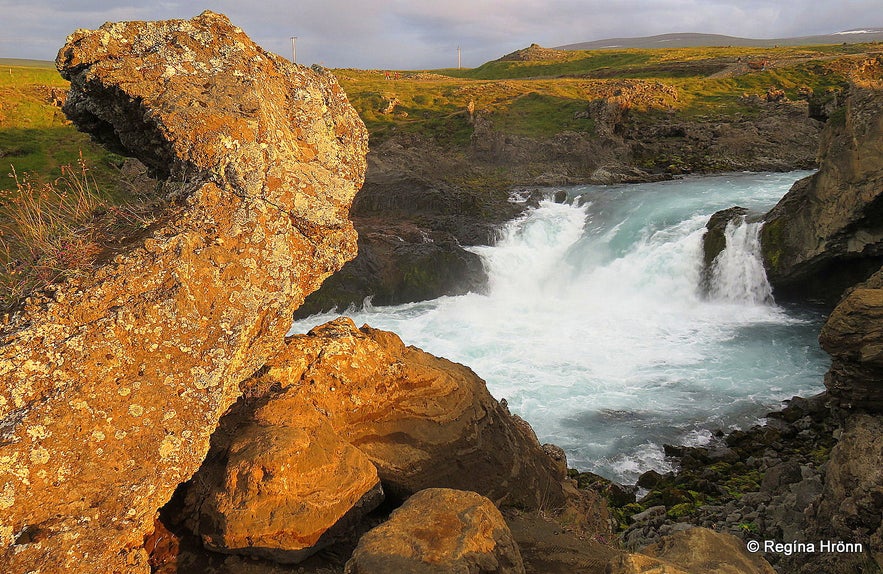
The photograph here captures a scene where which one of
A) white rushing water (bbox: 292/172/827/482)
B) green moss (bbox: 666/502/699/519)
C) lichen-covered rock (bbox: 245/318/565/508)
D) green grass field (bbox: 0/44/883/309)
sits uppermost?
green grass field (bbox: 0/44/883/309)

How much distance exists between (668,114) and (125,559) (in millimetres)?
59155

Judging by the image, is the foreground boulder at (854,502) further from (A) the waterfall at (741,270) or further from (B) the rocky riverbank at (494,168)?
(B) the rocky riverbank at (494,168)

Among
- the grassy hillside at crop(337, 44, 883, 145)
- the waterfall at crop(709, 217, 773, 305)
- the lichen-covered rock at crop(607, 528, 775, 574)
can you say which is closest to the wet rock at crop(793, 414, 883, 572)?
the lichen-covered rock at crop(607, 528, 775, 574)

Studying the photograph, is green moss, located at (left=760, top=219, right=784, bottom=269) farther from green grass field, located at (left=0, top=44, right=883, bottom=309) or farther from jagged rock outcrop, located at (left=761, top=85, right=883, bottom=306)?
green grass field, located at (left=0, top=44, right=883, bottom=309)

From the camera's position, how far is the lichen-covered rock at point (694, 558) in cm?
433

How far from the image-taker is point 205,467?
6340mm

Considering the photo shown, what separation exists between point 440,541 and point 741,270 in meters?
27.3

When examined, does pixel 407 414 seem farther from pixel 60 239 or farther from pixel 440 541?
pixel 60 239

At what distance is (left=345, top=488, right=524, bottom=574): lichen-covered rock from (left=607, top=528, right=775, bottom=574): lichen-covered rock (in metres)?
1.22

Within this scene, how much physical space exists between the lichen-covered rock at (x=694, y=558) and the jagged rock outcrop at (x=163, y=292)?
165 inches

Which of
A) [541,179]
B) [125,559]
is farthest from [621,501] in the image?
[541,179]

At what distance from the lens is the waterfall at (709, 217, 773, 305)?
27281mm

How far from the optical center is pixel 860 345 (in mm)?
11125

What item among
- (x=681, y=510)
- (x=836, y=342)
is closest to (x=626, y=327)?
(x=681, y=510)
